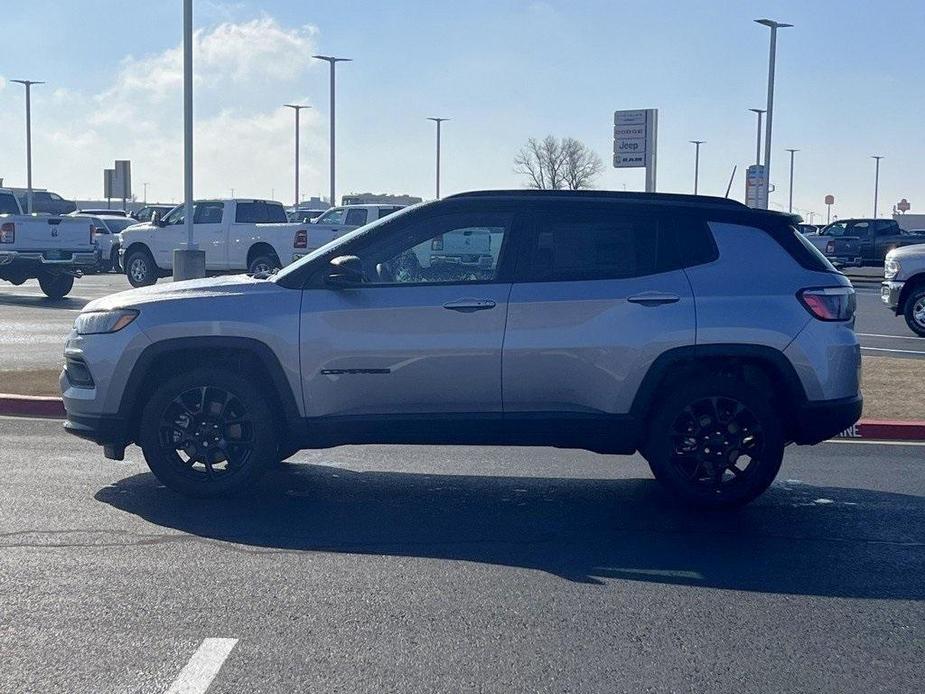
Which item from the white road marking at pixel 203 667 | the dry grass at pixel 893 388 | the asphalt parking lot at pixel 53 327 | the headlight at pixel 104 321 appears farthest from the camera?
the asphalt parking lot at pixel 53 327

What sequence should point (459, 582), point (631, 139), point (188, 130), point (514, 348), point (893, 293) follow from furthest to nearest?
1. point (631, 139)
2. point (893, 293)
3. point (188, 130)
4. point (514, 348)
5. point (459, 582)

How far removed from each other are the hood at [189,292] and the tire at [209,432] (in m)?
0.46

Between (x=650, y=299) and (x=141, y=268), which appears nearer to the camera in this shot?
(x=650, y=299)

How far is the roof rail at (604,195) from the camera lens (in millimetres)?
7898

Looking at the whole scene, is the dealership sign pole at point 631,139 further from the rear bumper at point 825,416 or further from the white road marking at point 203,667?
the white road marking at point 203,667

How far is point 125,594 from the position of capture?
5.84 m

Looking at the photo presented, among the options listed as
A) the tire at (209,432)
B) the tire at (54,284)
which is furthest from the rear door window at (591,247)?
the tire at (54,284)

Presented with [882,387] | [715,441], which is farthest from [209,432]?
[882,387]

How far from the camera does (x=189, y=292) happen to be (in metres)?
7.85

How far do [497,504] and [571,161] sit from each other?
7279cm

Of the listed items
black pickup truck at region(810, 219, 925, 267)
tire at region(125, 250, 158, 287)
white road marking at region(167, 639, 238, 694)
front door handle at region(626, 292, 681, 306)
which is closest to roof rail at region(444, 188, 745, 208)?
front door handle at region(626, 292, 681, 306)

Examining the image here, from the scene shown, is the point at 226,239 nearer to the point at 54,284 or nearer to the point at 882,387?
the point at 54,284

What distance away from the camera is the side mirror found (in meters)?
7.57

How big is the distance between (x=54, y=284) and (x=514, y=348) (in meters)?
21.1
